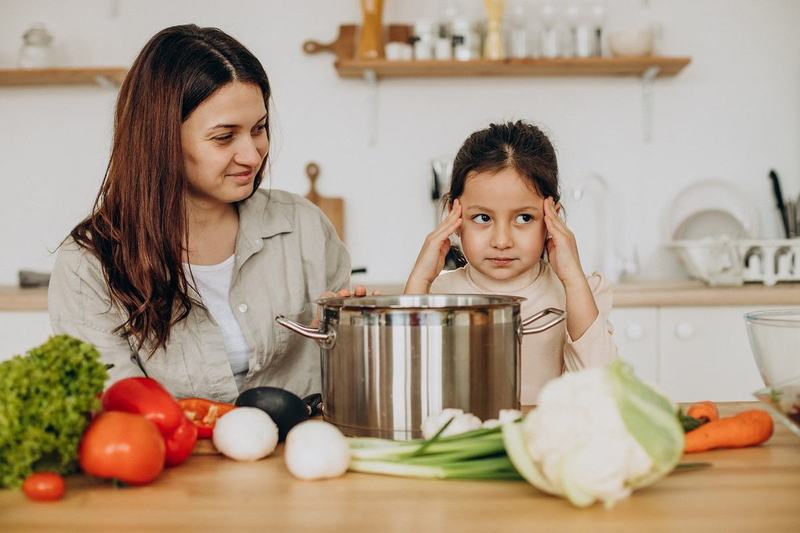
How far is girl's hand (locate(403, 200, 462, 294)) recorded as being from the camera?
158 centimetres

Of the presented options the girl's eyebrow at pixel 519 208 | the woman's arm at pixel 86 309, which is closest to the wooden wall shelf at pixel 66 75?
the woman's arm at pixel 86 309

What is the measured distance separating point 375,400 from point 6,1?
2.78m

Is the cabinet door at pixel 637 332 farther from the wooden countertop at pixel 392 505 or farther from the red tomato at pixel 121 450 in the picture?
the red tomato at pixel 121 450

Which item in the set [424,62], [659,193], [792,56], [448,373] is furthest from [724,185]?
[448,373]

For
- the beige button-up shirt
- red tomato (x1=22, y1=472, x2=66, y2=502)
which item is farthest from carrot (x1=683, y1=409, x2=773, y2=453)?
the beige button-up shirt

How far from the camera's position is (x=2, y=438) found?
771mm

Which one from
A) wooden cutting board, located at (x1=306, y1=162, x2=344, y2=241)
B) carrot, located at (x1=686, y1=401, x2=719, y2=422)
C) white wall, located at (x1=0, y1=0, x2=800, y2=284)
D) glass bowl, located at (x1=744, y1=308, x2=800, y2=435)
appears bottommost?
carrot, located at (x1=686, y1=401, x2=719, y2=422)

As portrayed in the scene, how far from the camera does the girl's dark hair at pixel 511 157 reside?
158cm

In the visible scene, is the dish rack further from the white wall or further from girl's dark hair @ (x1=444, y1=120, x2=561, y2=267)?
girl's dark hair @ (x1=444, y1=120, x2=561, y2=267)

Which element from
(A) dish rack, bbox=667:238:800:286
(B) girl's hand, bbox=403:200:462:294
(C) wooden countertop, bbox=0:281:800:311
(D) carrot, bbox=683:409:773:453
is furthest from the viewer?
(A) dish rack, bbox=667:238:800:286

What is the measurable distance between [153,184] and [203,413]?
53 cm

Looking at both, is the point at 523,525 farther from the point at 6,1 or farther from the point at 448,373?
the point at 6,1

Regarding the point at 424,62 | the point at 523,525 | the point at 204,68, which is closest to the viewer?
the point at 523,525

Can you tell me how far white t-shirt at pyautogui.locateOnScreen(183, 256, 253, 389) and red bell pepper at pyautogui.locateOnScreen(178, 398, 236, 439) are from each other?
18.8 inches
